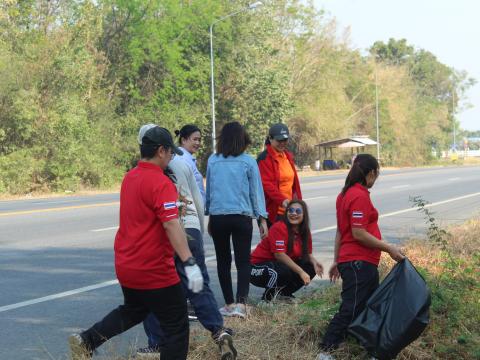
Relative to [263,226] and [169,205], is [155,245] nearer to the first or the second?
[169,205]

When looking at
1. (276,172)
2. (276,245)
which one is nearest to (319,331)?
(276,245)

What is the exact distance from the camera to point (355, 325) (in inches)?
200

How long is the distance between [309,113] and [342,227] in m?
50.5

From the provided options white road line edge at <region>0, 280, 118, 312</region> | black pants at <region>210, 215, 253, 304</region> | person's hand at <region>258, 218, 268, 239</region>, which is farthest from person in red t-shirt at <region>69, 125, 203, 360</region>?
white road line edge at <region>0, 280, 118, 312</region>

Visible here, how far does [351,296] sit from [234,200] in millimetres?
1766

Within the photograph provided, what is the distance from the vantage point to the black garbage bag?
4844 millimetres

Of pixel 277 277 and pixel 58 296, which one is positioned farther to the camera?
pixel 58 296

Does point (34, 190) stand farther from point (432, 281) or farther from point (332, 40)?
point (332, 40)

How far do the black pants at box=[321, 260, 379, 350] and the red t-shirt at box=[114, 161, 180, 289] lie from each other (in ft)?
4.58

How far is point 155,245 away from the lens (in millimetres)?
4457

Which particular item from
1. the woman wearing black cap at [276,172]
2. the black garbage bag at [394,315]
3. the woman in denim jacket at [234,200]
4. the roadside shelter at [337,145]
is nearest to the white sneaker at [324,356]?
the black garbage bag at [394,315]

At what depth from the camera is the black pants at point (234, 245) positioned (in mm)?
6809

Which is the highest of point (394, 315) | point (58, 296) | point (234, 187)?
Result: point (234, 187)

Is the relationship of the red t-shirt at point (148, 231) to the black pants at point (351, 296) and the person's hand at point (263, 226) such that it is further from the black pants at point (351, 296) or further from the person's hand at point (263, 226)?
the person's hand at point (263, 226)
